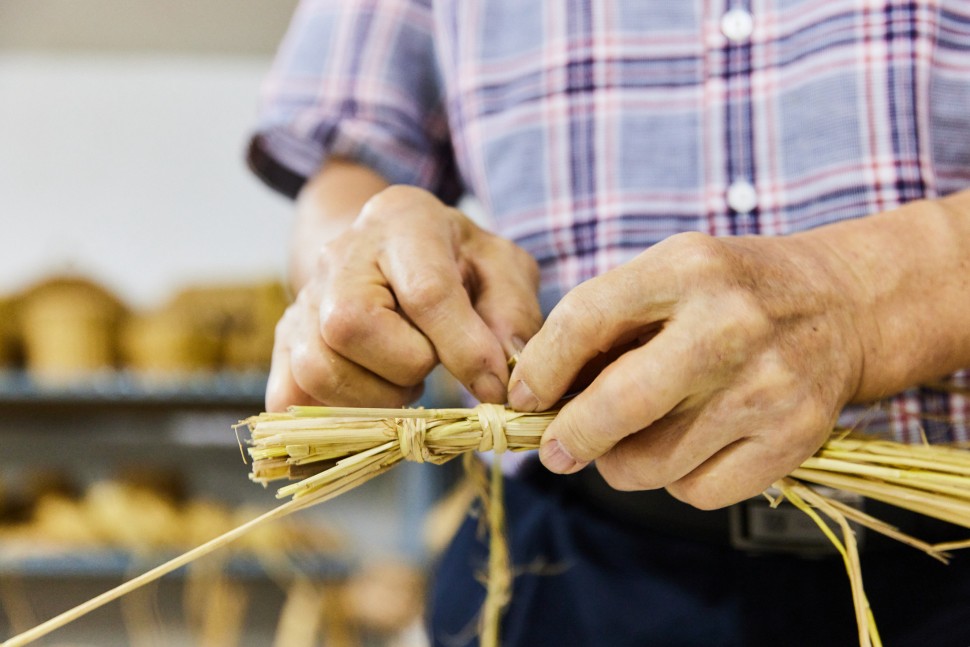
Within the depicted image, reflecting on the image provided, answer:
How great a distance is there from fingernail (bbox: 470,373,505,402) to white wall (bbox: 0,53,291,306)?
6.58 feet

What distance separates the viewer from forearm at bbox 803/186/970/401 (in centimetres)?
45

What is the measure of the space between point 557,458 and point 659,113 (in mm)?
321

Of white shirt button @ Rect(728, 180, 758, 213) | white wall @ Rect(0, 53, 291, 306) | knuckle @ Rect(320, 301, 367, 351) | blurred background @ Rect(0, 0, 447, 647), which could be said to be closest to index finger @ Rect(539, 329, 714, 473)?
knuckle @ Rect(320, 301, 367, 351)

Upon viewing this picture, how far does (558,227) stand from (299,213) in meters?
0.24

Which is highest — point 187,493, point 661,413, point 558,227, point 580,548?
point 558,227

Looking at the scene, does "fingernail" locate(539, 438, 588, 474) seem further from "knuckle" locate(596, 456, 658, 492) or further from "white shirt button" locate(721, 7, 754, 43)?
"white shirt button" locate(721, 7, 754, 43)

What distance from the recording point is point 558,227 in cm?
66

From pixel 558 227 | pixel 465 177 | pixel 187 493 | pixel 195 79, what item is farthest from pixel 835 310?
pixel 195 79

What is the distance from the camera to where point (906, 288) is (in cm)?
46

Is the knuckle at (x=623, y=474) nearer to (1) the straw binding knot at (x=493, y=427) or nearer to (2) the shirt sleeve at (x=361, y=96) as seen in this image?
(1) the straw binding knot at (x=493, y=427)

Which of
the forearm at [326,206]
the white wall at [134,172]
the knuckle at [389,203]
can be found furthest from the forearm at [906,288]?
the white wall at [134,172]

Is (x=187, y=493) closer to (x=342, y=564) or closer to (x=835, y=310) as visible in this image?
(x=342, y=564)

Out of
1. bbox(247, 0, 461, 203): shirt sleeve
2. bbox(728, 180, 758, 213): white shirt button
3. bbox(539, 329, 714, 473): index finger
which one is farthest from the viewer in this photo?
bbox(247, 0, 461, 203): shirt sleeve

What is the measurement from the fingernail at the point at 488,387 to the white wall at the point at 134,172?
2007 millimetres
